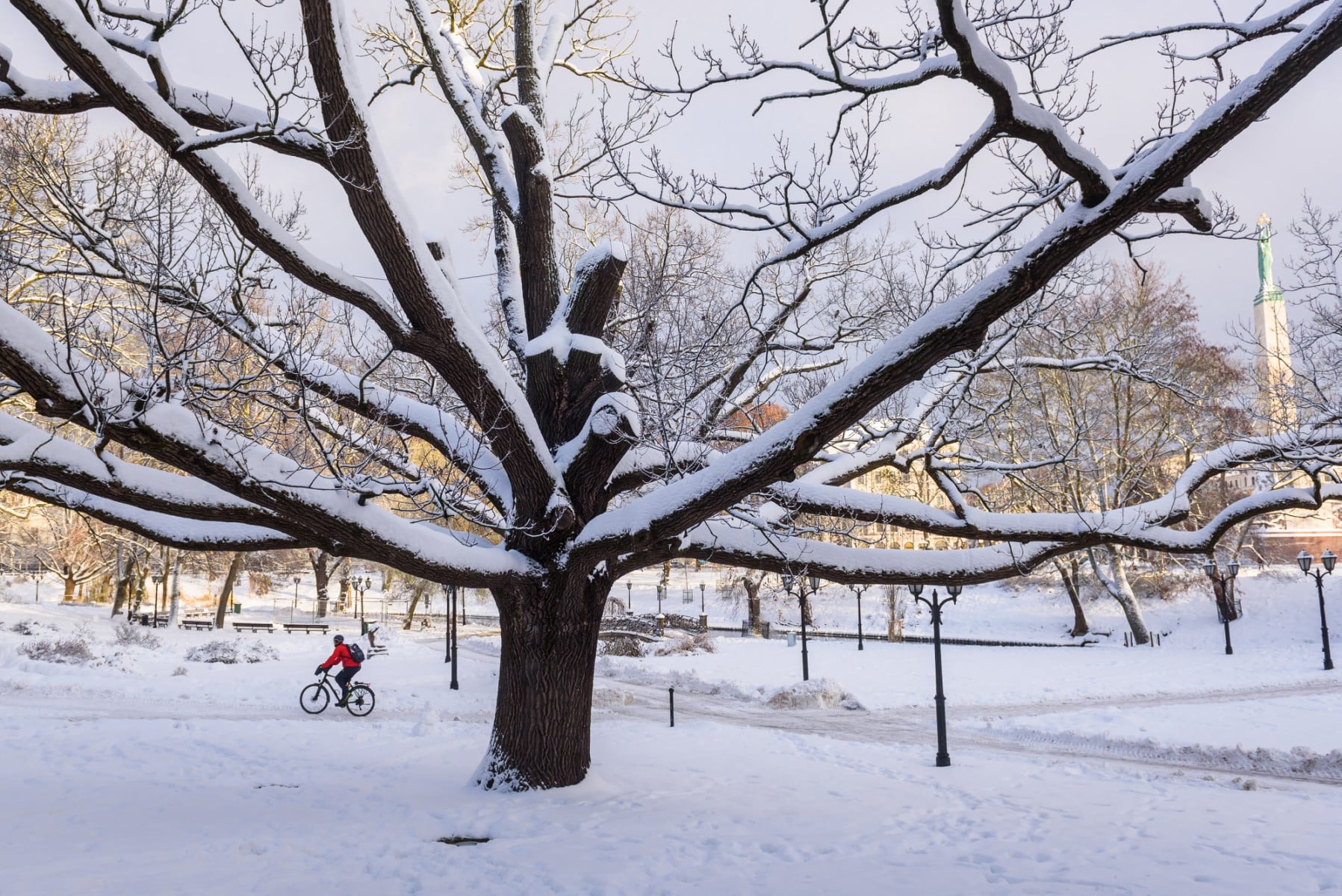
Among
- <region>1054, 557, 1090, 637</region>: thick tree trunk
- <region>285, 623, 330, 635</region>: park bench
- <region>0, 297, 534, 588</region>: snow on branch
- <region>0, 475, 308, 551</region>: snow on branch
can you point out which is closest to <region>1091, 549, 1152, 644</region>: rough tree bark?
<region>1054, 557, 1090, 637</region>: thick tree trunk

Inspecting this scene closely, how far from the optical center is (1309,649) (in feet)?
83.5

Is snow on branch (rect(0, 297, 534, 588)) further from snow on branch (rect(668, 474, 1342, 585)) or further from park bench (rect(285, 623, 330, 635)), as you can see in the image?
park bench (rect(285, 623, 330, 635))

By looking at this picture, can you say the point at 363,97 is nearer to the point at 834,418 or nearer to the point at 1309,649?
the point at 834,418

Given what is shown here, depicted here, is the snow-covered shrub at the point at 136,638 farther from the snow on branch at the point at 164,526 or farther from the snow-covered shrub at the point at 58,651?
the snow on branch at the point at 164,526

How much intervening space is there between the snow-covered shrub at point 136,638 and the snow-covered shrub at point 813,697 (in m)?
18.5

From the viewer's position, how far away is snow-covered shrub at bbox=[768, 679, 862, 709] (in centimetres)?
1884

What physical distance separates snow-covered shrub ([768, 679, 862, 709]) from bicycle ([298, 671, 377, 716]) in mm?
8687

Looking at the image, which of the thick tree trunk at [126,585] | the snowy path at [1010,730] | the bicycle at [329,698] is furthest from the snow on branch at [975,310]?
the thick tree trunk at [126,585]

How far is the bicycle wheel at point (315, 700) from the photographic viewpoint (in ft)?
56.9

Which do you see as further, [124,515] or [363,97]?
[124,515]

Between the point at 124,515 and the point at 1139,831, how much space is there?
31.2 feet

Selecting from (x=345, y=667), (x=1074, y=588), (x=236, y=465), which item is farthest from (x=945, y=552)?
(x=1074, y=588)

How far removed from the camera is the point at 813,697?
750 inches

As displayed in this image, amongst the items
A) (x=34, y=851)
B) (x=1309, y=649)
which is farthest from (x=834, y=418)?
(x=1309, y=649)
